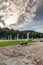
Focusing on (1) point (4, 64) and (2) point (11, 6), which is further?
(2) point (11, 6)

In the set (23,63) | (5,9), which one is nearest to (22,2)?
(5,9)

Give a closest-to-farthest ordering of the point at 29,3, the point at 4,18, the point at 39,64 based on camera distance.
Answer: the point at 39,64 → the point at 29,3 → the point at 4,18

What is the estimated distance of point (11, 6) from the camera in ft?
30.6

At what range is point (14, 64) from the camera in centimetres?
611

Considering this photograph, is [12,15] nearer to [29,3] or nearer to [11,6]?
[11,6]

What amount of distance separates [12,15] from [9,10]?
1.13ft

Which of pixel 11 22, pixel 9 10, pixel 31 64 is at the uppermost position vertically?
pixel 9 10

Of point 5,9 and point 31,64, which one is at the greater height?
point 5,9

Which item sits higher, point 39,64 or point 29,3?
point 29,3

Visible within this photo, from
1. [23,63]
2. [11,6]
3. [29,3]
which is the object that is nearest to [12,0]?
[11,6]

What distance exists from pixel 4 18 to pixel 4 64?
4293mm

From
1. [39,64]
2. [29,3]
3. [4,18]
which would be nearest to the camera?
[39,64]

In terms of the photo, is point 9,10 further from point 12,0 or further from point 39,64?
point 39,64

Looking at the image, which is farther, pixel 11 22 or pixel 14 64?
pixel 11 22
